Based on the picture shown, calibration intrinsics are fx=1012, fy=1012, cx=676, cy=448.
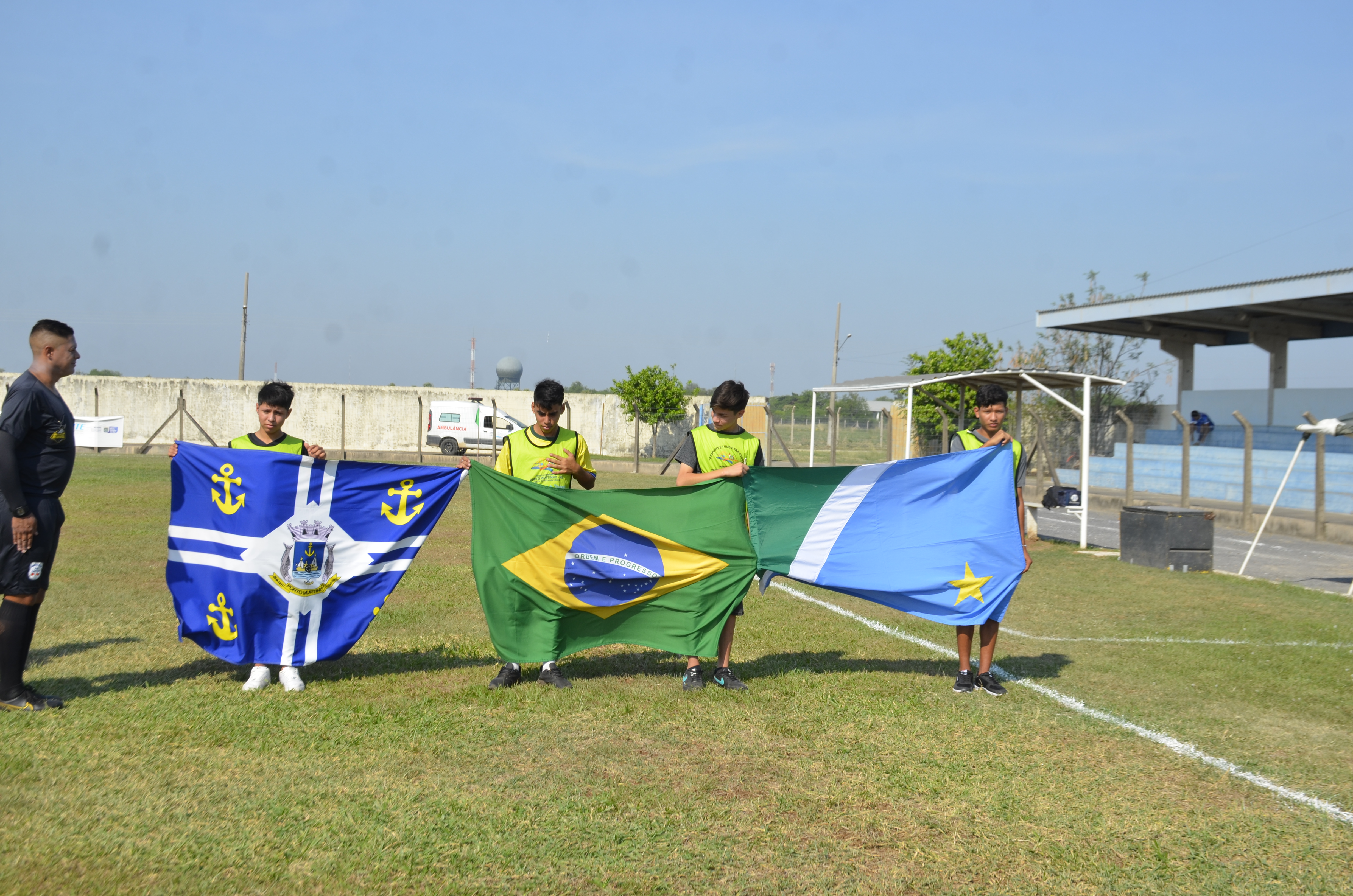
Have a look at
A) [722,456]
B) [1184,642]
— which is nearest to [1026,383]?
Result: [1184,642]

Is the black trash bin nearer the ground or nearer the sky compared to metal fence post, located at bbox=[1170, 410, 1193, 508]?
nearer the ground

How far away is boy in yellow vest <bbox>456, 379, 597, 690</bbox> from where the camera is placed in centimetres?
599

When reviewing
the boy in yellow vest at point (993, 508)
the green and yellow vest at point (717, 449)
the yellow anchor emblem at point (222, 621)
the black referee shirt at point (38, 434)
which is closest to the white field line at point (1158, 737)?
the boy in yellow vest at point (993, 508)

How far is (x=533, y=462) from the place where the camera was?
20.3ft

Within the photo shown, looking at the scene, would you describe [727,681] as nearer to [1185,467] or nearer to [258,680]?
[258,680]

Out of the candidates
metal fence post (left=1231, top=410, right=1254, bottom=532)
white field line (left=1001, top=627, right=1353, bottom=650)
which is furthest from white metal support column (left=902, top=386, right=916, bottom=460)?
white field line (left=1001, top=627, right=1353, bottom=650)

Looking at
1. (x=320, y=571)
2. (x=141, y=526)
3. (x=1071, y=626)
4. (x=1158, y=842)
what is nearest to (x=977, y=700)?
(x=1158, y=842)

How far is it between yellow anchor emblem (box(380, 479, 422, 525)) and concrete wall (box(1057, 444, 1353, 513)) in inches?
667

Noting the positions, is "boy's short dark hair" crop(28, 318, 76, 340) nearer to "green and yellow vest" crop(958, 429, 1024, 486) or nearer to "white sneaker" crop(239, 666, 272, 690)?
"white sneaker" crop(239, 666, 272, 690)

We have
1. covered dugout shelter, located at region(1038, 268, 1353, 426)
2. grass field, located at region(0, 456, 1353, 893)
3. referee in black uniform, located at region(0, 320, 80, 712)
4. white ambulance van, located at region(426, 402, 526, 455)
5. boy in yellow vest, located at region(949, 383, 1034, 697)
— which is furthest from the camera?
white ambulance van, located at region(426, 402, 526, 455)

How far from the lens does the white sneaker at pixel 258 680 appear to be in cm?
564

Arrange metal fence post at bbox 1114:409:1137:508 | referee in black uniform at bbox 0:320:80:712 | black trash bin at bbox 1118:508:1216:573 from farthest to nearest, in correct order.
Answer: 1. metal fence post at bbox 1114:409:1137:508
2. black trash bin at bbox 1118:508:1216:573
3. referee in black uniform at bbox 0:320:80:712

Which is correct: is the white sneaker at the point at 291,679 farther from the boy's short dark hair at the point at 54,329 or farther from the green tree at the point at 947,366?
the green tree at the point at 947,366

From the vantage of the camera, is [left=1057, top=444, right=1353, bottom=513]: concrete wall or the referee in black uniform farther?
[left=1057, top=444, right=1353, bottom=513]: concrete wall
